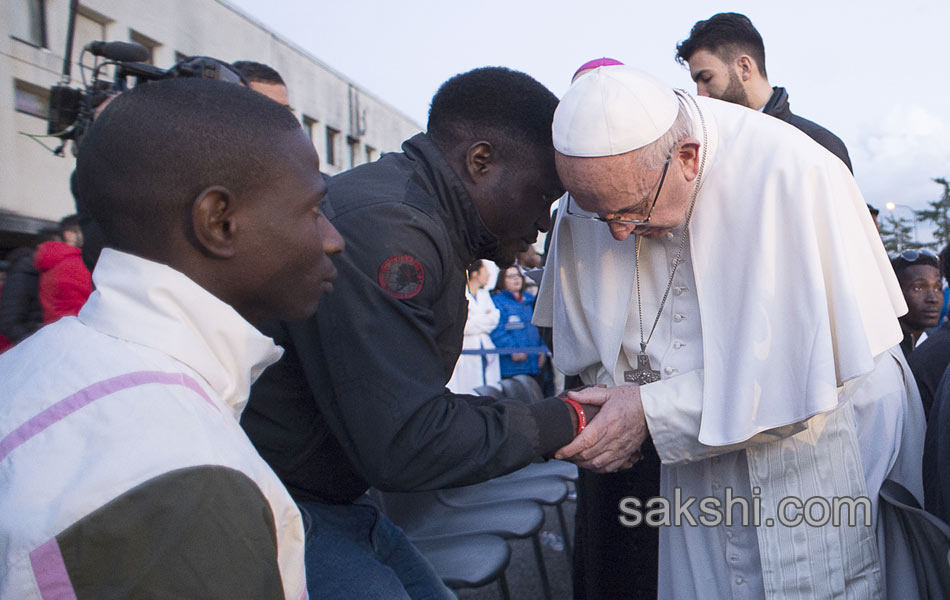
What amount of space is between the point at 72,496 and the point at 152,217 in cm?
43

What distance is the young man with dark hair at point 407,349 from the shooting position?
179 centimetres

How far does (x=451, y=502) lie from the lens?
4367mm

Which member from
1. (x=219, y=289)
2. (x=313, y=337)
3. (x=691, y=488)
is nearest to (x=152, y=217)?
(x=219, y=289)

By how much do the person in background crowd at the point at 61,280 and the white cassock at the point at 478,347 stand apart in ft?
13.7

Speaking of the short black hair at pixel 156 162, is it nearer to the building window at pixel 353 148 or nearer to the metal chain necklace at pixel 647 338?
the metal chain necklace at pixel 647 338

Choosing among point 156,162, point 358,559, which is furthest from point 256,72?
point 156,162

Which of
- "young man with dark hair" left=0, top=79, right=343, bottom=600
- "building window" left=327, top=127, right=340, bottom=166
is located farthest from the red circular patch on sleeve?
"building window" left=327, top=127, right=340, bottom=166

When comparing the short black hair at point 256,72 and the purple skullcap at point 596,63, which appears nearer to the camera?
the purple skullcap at point 596,63

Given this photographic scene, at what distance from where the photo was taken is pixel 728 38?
4.23 metres

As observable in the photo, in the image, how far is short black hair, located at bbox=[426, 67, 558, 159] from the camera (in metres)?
2.16

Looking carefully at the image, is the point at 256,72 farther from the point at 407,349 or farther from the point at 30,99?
the point at 30,99

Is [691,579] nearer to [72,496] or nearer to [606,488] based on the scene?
[606,488]

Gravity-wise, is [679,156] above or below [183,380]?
above

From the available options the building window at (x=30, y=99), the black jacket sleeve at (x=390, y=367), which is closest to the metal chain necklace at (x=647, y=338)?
the black jacket sleeve at (x=390, y=367)
